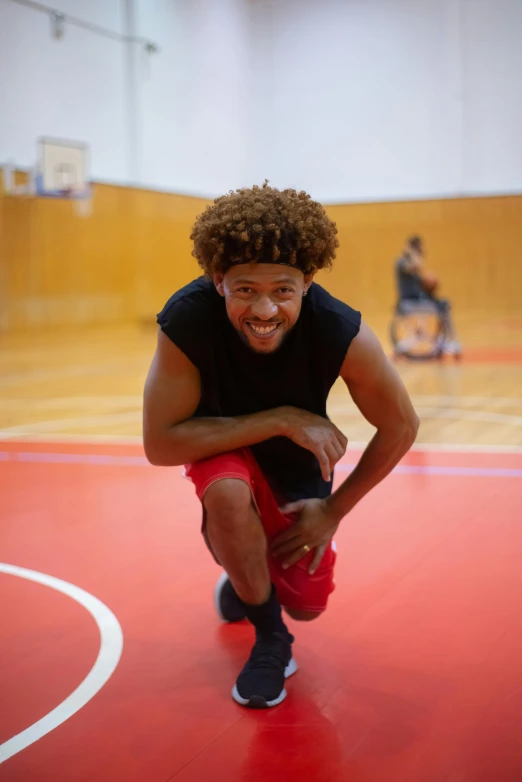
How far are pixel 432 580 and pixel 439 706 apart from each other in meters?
0.65

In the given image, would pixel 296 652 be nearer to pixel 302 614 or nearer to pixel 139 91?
pixel 302 614

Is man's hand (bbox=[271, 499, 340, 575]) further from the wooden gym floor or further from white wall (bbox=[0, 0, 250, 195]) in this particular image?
white wall (bbox=[0, 0, 250, 195])

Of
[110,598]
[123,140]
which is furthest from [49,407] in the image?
[123,140]

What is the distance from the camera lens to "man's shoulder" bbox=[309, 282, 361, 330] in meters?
1.65

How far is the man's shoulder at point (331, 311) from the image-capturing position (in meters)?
1.65

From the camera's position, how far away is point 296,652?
6.12ft

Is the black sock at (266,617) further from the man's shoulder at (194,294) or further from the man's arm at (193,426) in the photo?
the man's shoulder at (194,294)

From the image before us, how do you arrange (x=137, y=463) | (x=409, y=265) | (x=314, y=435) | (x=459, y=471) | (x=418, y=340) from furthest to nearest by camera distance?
(x=418, y=340)
(x=409, y=265)
(x=137, y=463)
(x=459, y=471)
(x=314, y=435)

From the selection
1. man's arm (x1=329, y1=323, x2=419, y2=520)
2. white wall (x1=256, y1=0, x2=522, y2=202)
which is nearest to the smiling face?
man's arm (x1=329, y1=323, x2=419, y2=520)

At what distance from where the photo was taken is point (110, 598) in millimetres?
2162

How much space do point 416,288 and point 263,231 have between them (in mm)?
6480

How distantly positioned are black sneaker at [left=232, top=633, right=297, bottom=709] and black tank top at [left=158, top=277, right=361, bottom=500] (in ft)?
1.37

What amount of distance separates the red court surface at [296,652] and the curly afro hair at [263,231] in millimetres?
831

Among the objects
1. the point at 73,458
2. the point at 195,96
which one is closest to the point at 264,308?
Result: the point at 73,458
